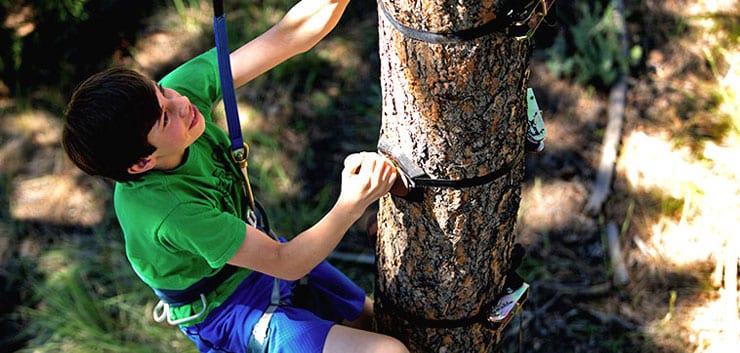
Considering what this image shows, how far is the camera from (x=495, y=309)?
2.12 metres

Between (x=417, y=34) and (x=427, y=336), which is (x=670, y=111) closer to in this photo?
(x=427, y=336)

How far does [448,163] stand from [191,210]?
0.64 meters

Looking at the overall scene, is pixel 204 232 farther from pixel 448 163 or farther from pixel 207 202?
pixel 448 163

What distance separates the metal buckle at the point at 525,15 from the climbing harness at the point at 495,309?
0.80 m

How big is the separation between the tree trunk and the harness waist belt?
46 cm

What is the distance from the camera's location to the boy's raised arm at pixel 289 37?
78.2 inches

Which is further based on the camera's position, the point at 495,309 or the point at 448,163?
the point at 495,309

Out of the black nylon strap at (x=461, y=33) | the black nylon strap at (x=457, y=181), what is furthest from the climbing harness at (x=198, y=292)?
the black nylon strap at (x=461, y=33)

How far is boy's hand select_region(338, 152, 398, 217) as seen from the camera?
1.74 metres

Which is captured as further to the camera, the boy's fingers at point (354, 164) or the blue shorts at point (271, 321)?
the blue shorts at point (271, 321)

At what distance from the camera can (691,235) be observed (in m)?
3.09

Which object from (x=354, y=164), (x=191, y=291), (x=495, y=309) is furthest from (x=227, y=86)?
(x=495, y=309)

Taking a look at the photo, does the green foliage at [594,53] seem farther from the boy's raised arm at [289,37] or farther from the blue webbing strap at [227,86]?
the blue webbing strap at [227,86]

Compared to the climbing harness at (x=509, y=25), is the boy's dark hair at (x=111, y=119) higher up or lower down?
lower down
